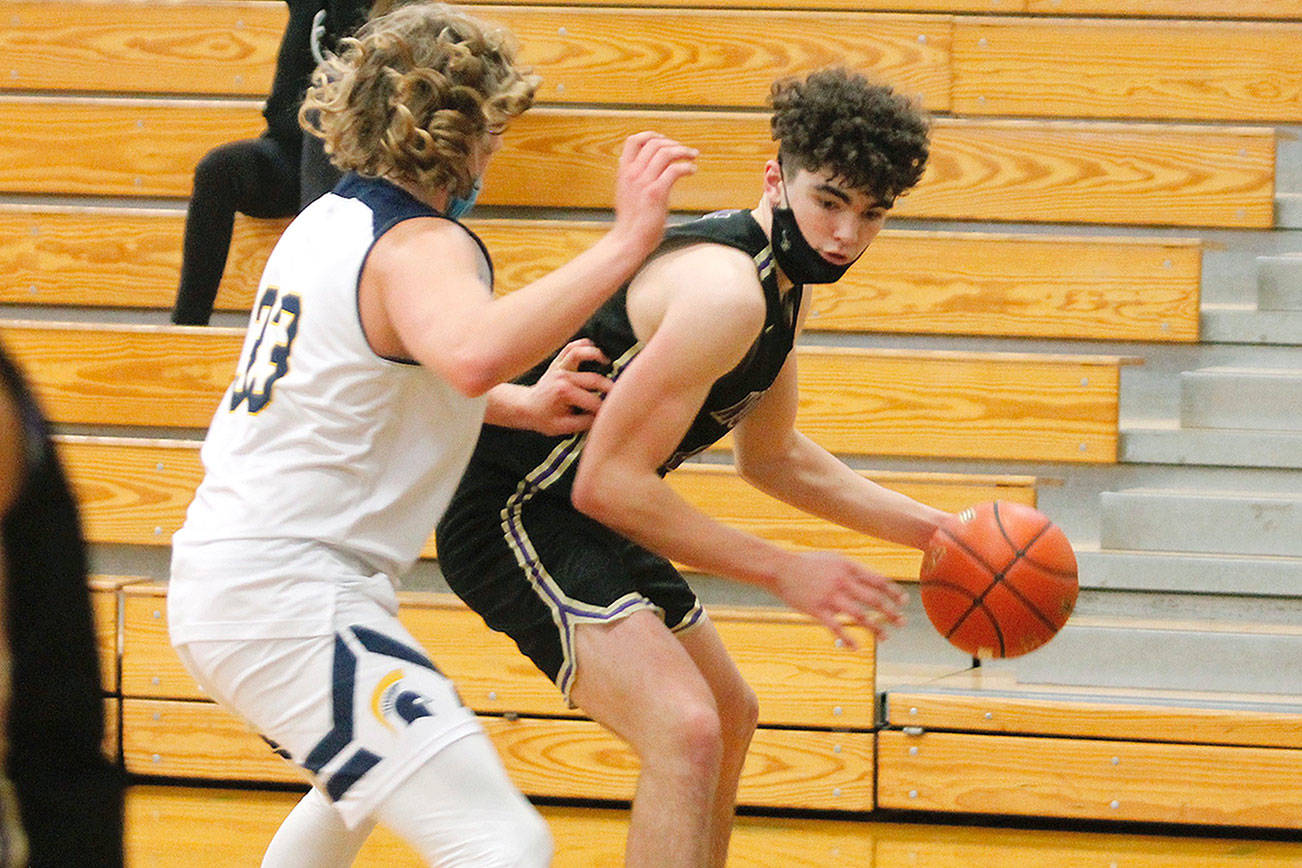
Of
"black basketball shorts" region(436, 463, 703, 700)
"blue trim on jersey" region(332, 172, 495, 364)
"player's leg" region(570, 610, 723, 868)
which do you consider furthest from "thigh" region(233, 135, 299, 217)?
"player's leg" region(570, 610, 723, 868)

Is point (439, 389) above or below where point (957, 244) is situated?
above

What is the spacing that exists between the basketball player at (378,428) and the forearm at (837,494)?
86 cm

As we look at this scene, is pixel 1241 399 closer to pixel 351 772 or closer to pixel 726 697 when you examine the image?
pixel 726 697

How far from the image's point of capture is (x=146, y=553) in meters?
4.20

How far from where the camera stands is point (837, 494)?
2.72 metres

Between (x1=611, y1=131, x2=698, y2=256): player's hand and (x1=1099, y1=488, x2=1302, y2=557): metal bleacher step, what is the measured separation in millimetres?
2544

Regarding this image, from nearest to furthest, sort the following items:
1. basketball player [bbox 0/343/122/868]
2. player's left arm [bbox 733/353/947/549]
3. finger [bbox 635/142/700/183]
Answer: basketball player [bbox 0/343/122/868], finger [bbox 635/142/700/183], player's left arm [bbox 733/353/947/549]

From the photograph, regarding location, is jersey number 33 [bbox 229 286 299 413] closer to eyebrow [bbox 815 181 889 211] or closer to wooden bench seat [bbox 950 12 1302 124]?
eyebrow [bbox 815 181 889 211]

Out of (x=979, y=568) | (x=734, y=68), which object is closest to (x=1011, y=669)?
(x=979, y=568)

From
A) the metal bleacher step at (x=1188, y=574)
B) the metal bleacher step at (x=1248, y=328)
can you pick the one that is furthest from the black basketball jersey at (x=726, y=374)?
the metal bleacher step at (x=1248, y=328)

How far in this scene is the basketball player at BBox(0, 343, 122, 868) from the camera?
3.04ft

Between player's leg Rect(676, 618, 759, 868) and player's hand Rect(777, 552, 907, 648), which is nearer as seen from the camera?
player's hand Rect(777, 552, 907, 648)

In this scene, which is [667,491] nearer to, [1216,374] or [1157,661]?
[1157,661]

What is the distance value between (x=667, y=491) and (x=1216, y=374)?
8.45 feet
